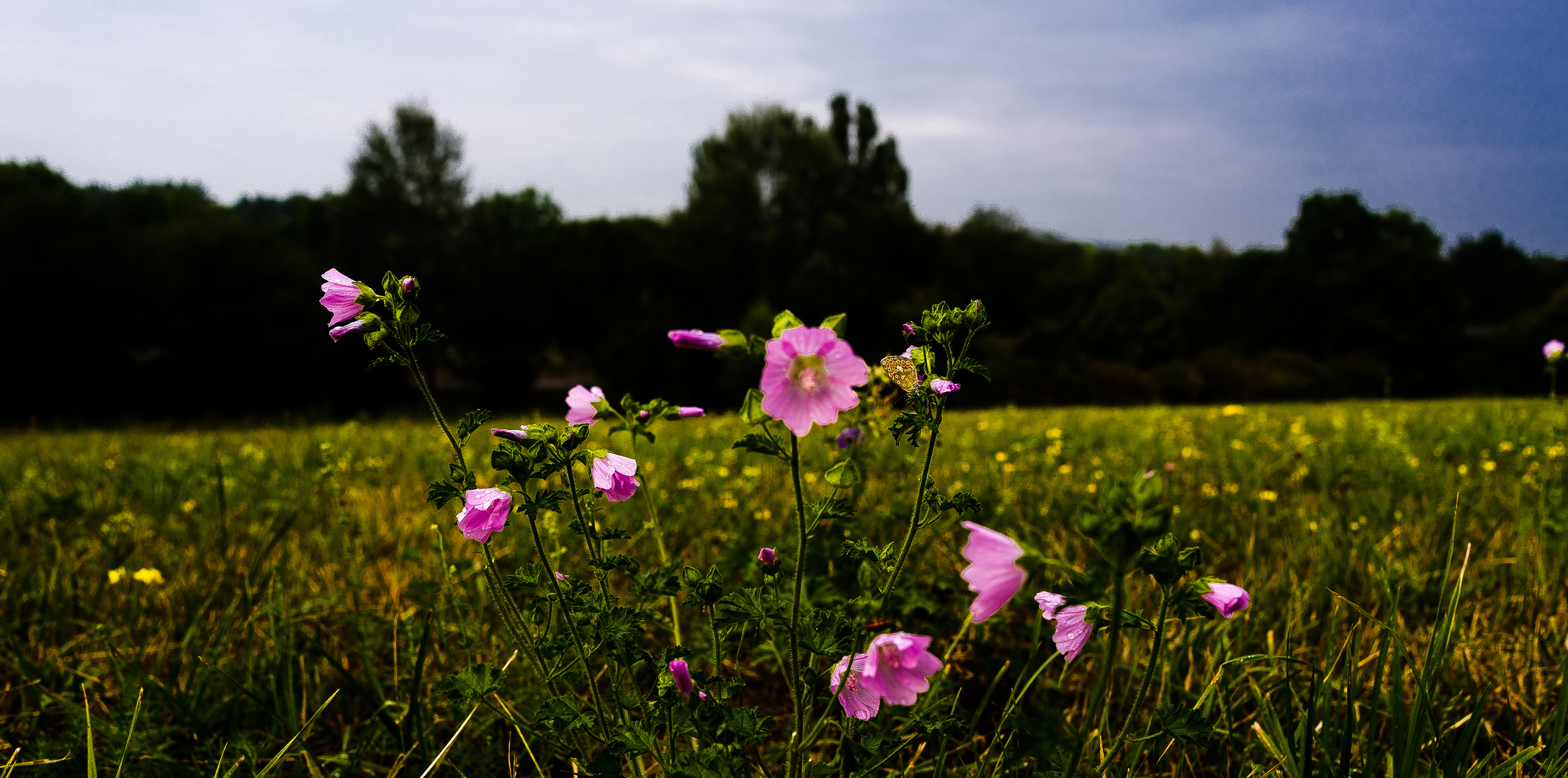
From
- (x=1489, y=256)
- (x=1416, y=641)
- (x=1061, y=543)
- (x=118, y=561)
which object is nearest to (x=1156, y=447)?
(x=1061, y=543)

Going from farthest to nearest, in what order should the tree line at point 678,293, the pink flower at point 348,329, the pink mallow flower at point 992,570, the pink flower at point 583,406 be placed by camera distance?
the tree line at point 678,293
the pink flower at point 583,406
the pink flower at point 348,329
the pink mallow flower at point 992,570

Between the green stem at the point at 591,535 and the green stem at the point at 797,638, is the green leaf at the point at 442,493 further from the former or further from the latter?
the green stem at the point at 797,638

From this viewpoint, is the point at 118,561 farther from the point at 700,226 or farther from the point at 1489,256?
the point at 1489,256

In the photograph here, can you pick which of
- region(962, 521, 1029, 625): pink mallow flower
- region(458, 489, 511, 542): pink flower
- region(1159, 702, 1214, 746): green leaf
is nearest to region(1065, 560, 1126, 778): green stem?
region(962, 521, 1029, 625): pink mallow flower

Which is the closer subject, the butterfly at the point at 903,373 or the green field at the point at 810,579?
the butterfly at the point at 903,373

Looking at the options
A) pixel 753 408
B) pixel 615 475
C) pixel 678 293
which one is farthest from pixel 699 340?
pixel 678 293

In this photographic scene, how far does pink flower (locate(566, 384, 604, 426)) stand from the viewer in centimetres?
137

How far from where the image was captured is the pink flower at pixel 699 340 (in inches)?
44.8

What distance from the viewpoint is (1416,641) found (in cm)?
204

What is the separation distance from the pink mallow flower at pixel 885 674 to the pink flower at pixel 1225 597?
1.22 feet

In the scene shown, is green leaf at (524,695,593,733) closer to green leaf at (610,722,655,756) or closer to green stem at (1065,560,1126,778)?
green leaf at (610,722,655,756)

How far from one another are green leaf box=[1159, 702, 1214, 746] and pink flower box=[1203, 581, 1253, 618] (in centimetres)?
15

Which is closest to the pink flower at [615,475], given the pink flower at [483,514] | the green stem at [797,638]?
the pink flower at [483,514]

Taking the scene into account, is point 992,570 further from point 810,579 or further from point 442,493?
point 810,579
